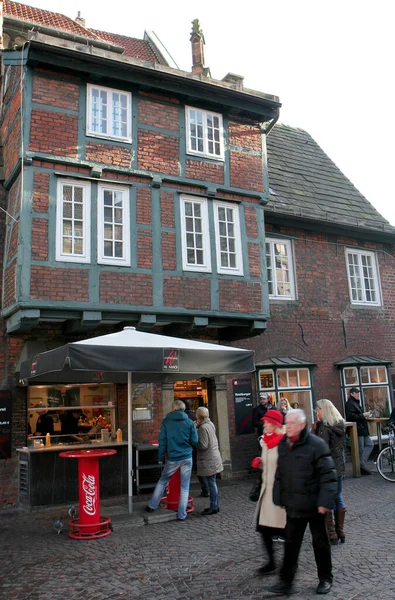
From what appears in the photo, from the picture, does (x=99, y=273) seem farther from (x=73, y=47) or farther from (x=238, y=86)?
(x=238, y=86)

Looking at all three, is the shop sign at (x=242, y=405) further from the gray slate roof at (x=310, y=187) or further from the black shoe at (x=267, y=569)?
the black shoe at (x=267, y=569)

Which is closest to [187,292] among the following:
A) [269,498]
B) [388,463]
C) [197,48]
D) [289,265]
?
[289,265]

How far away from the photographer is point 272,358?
13.3 metres

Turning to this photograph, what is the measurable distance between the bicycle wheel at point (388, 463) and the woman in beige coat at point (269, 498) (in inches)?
241

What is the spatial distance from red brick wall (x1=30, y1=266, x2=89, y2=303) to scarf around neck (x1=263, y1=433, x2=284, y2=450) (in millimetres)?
5511

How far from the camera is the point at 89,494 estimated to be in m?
7.43

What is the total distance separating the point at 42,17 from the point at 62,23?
71 cm

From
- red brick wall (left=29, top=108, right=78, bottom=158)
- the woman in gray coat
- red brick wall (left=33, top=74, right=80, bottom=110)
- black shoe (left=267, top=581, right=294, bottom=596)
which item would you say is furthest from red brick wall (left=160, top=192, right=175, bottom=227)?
black shoe (left=267, top=581, right=294, bottom=596)

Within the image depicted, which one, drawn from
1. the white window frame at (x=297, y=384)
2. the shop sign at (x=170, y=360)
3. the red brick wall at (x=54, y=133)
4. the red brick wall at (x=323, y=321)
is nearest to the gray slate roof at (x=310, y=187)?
the red brick wall at (x=323, y=321)

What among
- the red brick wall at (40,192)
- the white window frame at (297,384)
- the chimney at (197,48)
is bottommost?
the white window frame at (297,384)

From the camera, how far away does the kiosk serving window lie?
10.7 meters

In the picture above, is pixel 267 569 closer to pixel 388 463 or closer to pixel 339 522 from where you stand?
pixel 339 522

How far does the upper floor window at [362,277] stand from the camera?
50.7 ft

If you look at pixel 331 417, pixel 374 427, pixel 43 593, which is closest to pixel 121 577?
pixel 43 593
